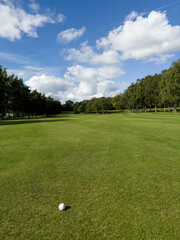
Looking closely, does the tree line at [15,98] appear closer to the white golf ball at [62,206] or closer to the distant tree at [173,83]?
the white golf ball at [62,206]

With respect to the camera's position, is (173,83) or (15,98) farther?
(15,98)

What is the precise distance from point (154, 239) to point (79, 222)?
188cm

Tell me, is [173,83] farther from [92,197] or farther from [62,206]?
[62,206]

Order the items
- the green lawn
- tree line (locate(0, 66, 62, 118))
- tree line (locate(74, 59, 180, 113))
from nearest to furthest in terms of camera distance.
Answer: the green lawn, tree line (locate(74, 59, 180, 113)), tree line (locate(0, 66, 62, 118))

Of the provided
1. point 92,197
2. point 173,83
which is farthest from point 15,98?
point 92,197

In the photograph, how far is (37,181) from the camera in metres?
6.29

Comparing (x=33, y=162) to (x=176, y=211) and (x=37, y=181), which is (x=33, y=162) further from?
(x=176, y=211)

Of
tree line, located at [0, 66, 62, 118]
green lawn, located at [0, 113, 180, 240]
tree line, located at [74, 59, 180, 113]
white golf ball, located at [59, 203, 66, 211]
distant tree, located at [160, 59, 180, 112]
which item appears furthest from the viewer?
tree line, located at [0, 66, 62, 118]

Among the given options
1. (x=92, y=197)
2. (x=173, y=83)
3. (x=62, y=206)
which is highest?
(x=173, y=83)

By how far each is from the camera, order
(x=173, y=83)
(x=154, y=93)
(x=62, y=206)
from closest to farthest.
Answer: (x=62, y=206) → (x=173, y=83) → (x=154, y=93)

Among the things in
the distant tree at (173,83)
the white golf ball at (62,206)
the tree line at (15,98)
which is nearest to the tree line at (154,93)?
the distant tree at (173,83)

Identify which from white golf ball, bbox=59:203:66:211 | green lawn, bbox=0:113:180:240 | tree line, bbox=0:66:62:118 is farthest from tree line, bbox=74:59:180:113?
white golf ball, bbox=59:203:66:211

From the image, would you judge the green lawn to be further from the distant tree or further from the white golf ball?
the distant tree

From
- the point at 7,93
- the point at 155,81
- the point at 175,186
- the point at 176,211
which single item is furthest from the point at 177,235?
the point at 155,81
